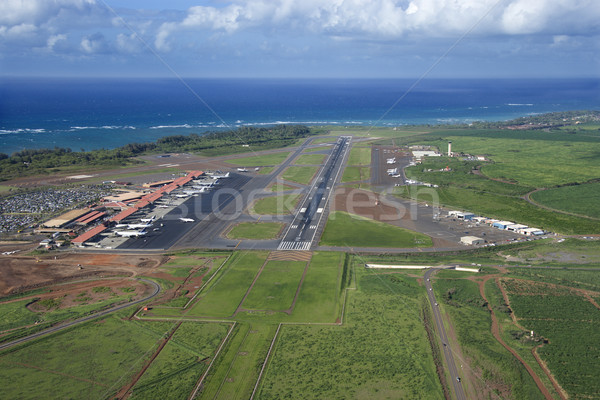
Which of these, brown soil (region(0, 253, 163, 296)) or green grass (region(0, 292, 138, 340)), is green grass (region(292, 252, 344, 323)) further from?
brown soil (region(0, 253, 163, 296))

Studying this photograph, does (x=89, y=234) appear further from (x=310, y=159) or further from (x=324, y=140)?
(x=324, y=140)

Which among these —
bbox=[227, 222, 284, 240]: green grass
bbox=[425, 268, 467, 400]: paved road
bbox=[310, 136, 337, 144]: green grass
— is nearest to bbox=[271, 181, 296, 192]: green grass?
bbox=[227, 222, 284, 240]: green grass

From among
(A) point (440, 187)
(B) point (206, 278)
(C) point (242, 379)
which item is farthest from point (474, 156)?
(C) point (242, 379)

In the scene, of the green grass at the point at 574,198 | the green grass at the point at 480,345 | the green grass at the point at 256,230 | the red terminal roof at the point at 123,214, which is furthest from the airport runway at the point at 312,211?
the green grass at the point at 574,198

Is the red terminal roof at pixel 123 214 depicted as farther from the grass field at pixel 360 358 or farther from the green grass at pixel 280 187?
the grass field at pixel 360 358

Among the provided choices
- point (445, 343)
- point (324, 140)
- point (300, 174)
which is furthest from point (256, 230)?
point (324, 140)
